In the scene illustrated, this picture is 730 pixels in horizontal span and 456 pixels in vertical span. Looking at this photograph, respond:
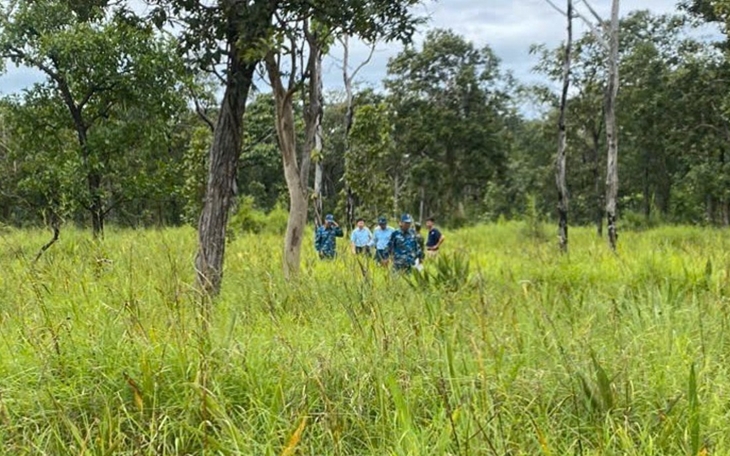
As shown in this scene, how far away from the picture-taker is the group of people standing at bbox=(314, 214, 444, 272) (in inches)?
339

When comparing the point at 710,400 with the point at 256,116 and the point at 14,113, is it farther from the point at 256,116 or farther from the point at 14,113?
the point at 256,116

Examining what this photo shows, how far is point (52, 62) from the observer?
10766 mm

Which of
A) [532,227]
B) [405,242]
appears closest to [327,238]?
[405,242]

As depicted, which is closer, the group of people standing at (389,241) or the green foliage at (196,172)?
the group of people standing at (389,241)

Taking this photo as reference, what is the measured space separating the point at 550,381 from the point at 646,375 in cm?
51

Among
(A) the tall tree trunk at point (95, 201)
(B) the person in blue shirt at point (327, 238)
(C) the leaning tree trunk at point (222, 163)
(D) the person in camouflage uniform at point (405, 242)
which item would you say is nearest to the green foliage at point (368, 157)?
(B) the person in blue shirt at point (327, 238)

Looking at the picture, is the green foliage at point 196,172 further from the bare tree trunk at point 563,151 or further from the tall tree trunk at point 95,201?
the bare tree trunk at point 563,151

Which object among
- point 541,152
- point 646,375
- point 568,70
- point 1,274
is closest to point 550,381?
point 646,375

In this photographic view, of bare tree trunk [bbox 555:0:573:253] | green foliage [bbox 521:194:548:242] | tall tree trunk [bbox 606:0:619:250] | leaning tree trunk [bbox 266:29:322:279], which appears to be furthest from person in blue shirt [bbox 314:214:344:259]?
green foliage [bbox 521:194:548:242]

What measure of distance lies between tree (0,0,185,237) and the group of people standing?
4069 millimetres

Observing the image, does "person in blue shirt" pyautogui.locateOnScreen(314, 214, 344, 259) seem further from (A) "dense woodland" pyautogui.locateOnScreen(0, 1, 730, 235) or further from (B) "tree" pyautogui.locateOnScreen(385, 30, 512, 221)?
(B) "tree" pyautogui.locateOnScreen(385, 30, 512, 221)

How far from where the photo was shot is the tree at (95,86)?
10.5 metres

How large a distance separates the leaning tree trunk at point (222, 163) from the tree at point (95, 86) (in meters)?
5.89

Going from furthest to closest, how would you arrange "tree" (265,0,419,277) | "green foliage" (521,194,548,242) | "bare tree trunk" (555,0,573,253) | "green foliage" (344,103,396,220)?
"green foliage" (521,194,548,242) → "green foliage" (344,103,396,220) → "bare tree trunk" (555,0,573,253) → "tree" (265,0,419,277)
